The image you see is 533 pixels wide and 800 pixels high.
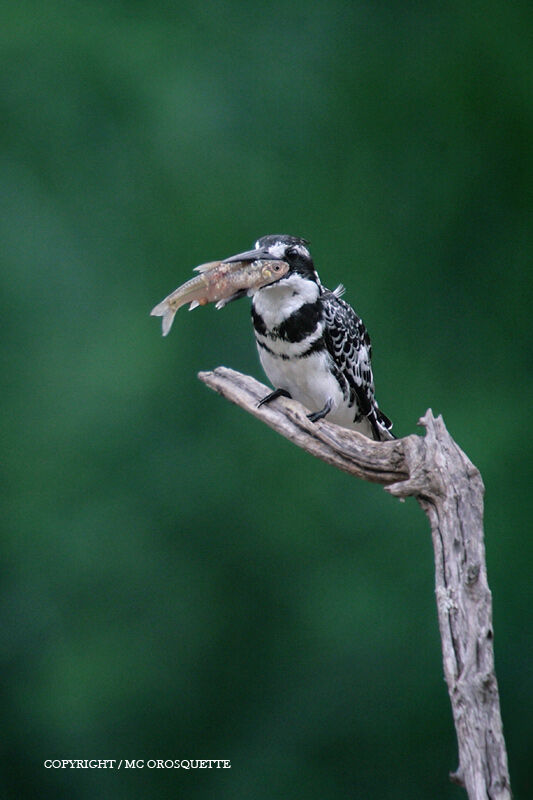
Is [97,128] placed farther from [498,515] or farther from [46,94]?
[498,515]

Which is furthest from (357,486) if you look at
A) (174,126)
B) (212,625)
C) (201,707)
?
(174,126)

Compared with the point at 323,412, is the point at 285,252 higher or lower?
higher

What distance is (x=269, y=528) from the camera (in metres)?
3.38

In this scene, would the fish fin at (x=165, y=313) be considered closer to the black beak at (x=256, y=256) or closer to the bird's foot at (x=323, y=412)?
the black beak at (x=256, y=256)

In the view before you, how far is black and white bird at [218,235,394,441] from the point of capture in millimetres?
2445

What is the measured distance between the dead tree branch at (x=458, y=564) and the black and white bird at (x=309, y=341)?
39 cm

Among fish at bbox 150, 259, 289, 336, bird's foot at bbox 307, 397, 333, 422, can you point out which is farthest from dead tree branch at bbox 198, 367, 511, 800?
fish at bbox 150, 259, 289, 336

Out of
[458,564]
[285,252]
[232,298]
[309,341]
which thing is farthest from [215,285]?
[458,564]

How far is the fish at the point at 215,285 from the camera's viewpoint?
2258 millimetres

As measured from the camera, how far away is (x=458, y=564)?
183 cm

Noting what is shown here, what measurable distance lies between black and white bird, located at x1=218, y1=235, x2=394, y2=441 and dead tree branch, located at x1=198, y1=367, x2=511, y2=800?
0.39 m

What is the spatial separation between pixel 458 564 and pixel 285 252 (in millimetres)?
908

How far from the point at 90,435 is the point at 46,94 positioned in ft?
3.79

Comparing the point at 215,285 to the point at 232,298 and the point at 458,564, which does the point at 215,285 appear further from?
the point at 458,564
